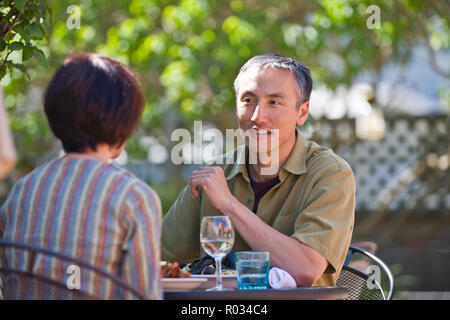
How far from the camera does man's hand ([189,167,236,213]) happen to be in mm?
2727

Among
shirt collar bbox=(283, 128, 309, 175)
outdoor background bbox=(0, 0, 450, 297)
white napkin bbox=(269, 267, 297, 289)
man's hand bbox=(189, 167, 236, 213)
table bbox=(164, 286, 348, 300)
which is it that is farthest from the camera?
outdoor background bbox=(0, 0, 450, 297)

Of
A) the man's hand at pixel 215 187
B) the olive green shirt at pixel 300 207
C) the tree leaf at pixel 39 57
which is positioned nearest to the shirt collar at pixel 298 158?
the olive green shirt at pixel 300 207

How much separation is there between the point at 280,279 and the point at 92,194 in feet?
2.59

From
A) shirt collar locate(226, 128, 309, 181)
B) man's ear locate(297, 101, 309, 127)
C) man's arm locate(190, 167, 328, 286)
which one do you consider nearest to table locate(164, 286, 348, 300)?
man's arm locate(190, 167, 328, 286)

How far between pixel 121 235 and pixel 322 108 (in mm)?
6547

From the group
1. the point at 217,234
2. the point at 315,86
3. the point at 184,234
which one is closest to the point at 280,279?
the point at 217,234

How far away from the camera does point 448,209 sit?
9.63 meters

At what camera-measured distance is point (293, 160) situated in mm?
3016

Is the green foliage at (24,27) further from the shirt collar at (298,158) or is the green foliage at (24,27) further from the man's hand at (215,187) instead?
the shirt collar at (298,158)

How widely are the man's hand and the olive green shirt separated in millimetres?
255

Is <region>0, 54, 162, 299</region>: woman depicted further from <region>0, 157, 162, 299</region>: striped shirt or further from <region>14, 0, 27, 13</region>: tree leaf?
<region>14, 0, 27, 13</region>: tree leaf

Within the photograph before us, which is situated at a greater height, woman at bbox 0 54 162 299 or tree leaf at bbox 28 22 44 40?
tree leaf at bbox 28 22 44 40

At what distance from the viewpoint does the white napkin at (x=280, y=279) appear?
248 cm
